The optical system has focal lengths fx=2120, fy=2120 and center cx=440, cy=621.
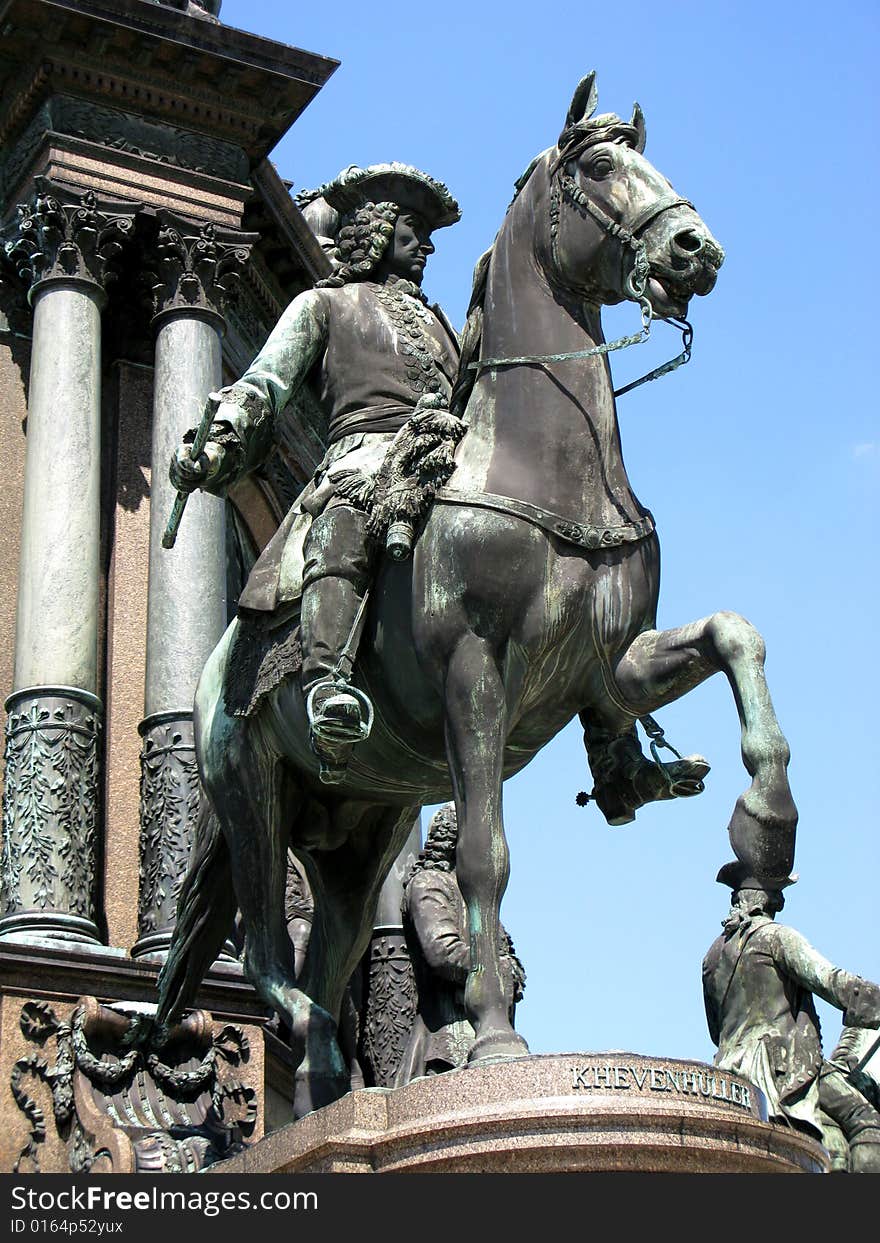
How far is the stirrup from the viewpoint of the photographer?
835 centimetres

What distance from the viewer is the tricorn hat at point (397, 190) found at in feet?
33.3

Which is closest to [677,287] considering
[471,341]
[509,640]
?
[471,341]

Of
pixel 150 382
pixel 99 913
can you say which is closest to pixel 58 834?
pixel 99 913

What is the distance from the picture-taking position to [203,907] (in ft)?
32.3

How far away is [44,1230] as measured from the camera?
7.46 meters

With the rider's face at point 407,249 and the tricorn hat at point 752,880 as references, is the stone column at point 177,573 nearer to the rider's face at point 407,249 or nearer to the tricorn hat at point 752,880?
the rider's face at point 407,249

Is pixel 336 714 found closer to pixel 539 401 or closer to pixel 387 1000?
pixel 539 401

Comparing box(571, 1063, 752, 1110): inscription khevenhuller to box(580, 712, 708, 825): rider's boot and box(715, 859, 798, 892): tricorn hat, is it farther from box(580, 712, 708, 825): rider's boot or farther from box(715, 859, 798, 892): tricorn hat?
box(580, 712, 708, 825): rider's boot

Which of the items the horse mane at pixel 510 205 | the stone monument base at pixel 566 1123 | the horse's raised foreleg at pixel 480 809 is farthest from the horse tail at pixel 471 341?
the stone monument base at pixel 566 1123

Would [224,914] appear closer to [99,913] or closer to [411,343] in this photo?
[411,343]

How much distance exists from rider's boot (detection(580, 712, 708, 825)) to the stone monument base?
4.75 ft

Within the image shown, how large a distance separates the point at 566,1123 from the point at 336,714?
2.00 meters

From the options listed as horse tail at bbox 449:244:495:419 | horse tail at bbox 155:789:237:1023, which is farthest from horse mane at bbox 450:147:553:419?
horse tail at bbox 155:789:237:1023

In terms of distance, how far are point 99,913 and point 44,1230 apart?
7628 mm
